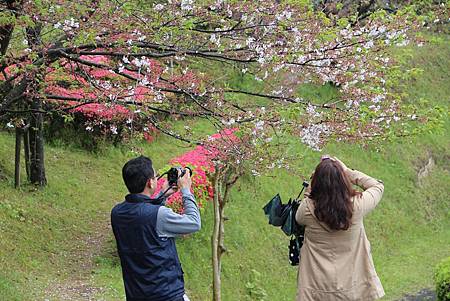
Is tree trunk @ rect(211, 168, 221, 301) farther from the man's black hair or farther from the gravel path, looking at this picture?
the gravel path

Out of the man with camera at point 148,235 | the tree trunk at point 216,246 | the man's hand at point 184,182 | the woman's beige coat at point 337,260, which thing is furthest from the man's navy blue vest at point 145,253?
the tree trunk at point 216,246

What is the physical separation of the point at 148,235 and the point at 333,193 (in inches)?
44.4

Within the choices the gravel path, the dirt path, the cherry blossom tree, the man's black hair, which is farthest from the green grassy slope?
the man's black hair

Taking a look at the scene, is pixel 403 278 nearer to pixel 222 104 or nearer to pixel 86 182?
pixel 86 182

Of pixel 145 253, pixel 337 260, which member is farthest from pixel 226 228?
pixel 145 253

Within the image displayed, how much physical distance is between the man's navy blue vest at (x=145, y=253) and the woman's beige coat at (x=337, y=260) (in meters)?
0.91

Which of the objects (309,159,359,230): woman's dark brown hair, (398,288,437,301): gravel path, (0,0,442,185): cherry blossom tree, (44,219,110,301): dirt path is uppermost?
(0,0,442,185): cherry blossom tree

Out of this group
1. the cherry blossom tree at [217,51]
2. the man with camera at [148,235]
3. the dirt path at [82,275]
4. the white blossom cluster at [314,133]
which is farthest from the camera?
the dirt path at [82,275]

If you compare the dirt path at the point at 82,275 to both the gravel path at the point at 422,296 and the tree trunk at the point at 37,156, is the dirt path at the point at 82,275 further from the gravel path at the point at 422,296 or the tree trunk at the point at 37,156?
the gravel path at the point at 422,296

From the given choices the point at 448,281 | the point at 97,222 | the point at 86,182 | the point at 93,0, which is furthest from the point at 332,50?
the point at 86,182

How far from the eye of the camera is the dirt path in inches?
283

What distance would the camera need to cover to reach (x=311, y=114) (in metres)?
5.30

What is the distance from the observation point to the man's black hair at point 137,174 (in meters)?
3.33

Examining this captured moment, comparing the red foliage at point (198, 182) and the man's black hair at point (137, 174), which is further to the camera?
the red foliage at point (198, 182)
